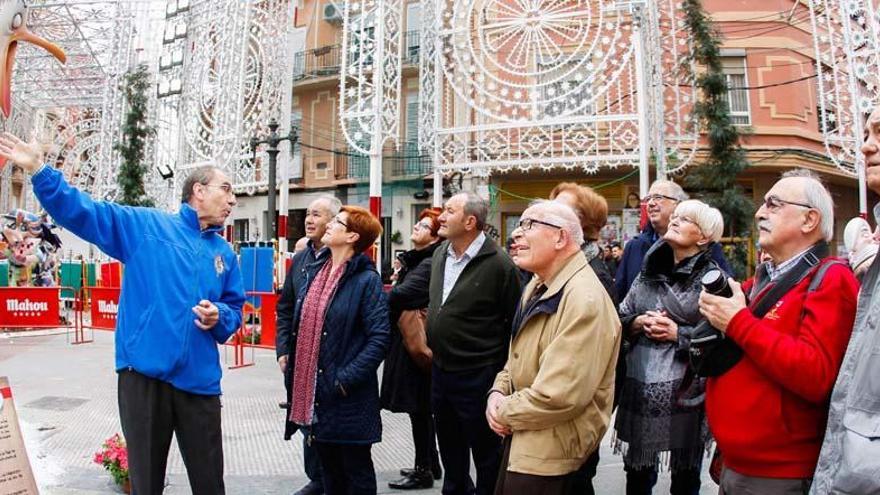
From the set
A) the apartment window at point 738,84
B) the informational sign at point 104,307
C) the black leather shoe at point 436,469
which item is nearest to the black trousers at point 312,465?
the black leather shoe at point 436,469

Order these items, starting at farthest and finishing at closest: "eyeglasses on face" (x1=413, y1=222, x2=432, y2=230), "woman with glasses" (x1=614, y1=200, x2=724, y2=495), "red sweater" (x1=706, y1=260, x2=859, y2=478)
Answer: "eyeglasses on face" (x1=413, y1=222, x2=432, y2=230), "woman with glasses" (x1=614, y1=200, x2=724, y2=495), "red sweater" (x1=706, y1=260, x2=859, y2=478)

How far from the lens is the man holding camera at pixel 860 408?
1.77m

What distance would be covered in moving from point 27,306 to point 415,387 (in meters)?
10.1

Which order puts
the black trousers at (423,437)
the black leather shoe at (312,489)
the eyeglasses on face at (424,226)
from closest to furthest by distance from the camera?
the black leather shoe at (312,489) < the black trousers at (423,437) < the eyeglasses on face at (424,226)

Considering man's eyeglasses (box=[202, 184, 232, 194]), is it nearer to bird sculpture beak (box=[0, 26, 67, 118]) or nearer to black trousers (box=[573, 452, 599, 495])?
bird sculpture beak (box=[0, 26, 67, 118])

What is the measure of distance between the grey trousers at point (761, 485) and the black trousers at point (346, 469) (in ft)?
6.43

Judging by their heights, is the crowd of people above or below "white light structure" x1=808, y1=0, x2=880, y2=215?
below

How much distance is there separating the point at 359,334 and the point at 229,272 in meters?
0.79

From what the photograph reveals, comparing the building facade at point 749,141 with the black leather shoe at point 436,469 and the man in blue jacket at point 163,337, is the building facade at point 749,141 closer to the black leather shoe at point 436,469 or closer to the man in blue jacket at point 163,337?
the black leather shoe at point 436,469

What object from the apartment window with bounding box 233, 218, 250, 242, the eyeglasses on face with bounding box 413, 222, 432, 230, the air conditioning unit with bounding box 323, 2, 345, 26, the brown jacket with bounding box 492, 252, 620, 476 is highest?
the air conditioning unit with bounding box 323, 2, 345, 26

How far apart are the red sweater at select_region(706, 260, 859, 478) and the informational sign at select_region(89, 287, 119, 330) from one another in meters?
11.7

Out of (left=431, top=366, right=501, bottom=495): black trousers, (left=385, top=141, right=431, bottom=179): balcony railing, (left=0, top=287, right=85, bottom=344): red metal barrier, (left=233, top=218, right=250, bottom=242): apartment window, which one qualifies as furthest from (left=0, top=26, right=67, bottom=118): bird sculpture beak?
(left=233, top=218, right=250, bottom=242): apartment window

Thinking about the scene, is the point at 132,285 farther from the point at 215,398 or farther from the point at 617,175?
the point at 617,175

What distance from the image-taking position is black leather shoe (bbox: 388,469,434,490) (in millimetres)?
4754
